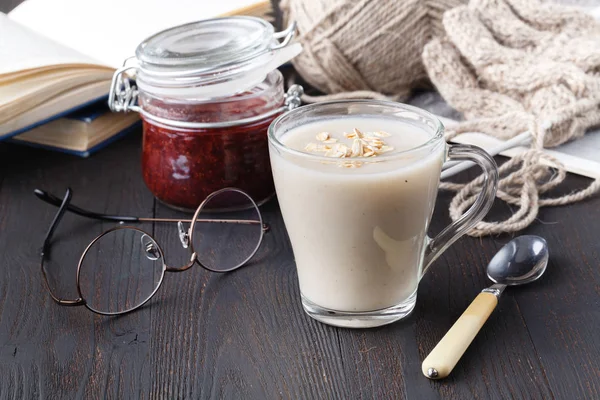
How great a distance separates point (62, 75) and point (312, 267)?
660mm

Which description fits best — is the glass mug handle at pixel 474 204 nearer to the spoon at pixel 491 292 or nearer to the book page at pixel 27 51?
the spoon at pixel 491 292

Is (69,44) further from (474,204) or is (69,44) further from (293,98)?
(474,204)

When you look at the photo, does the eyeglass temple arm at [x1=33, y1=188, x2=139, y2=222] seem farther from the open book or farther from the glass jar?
the open book

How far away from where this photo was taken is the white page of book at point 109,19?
1.33 m

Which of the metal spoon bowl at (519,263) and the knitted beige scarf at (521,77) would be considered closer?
the metal spoon bowl at (519,263)

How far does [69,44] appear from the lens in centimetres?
135

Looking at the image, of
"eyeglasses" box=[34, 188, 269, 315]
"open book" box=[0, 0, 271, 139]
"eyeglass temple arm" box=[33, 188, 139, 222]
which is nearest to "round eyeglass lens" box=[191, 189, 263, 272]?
"eyeglasses" box=[34, 188, 269, 315]

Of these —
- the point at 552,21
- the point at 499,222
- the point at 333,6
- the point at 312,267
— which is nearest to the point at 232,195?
the point at 312,267

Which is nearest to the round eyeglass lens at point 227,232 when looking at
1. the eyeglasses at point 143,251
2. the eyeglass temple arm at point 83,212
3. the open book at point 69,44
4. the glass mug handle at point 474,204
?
the eyeglasses at point 143,251

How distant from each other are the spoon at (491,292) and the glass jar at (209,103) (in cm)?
36

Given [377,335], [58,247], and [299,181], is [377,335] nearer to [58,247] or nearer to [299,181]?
[299,181]

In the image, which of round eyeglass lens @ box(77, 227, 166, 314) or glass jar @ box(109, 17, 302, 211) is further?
glass jar @ box(109, 17, 302, 211)

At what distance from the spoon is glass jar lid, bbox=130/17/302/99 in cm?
39

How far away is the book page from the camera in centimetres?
117
